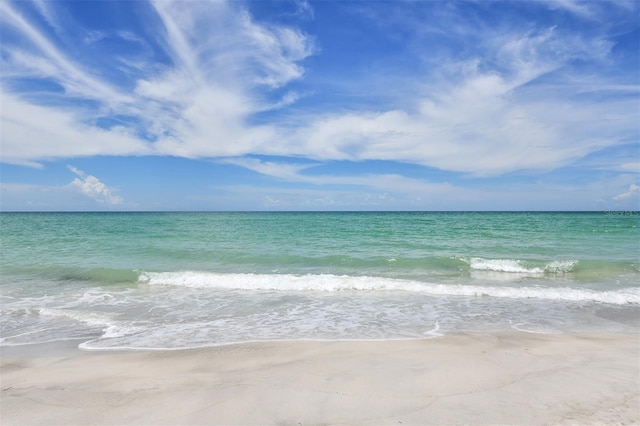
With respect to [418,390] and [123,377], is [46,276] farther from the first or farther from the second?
[418,390]

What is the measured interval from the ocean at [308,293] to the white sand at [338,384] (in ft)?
2.93

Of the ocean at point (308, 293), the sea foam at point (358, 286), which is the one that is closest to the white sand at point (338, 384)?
the ocean at point (308, 293)

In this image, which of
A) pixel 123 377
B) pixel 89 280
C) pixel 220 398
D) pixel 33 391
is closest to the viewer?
pixel 220 398

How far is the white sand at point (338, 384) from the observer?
4133mm

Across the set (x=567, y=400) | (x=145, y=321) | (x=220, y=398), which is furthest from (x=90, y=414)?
(x=567, y=400)

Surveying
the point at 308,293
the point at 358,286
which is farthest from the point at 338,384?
the point at 358,286

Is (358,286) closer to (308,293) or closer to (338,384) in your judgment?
(308,293)

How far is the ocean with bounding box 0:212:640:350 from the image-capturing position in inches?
310

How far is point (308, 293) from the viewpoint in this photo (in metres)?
11.9

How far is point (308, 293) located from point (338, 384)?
7.02 meters

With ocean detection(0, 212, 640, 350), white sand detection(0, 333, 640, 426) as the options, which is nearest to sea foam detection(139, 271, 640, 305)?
ocean detection(0, 212, 640, 350)

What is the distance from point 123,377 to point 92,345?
2.23 metres

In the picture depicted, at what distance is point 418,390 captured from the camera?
15.4 feet

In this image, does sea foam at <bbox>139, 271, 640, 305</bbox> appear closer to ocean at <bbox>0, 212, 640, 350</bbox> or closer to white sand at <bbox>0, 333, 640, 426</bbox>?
ocean at <bbox>0, 212, 640, 350</bbox>
